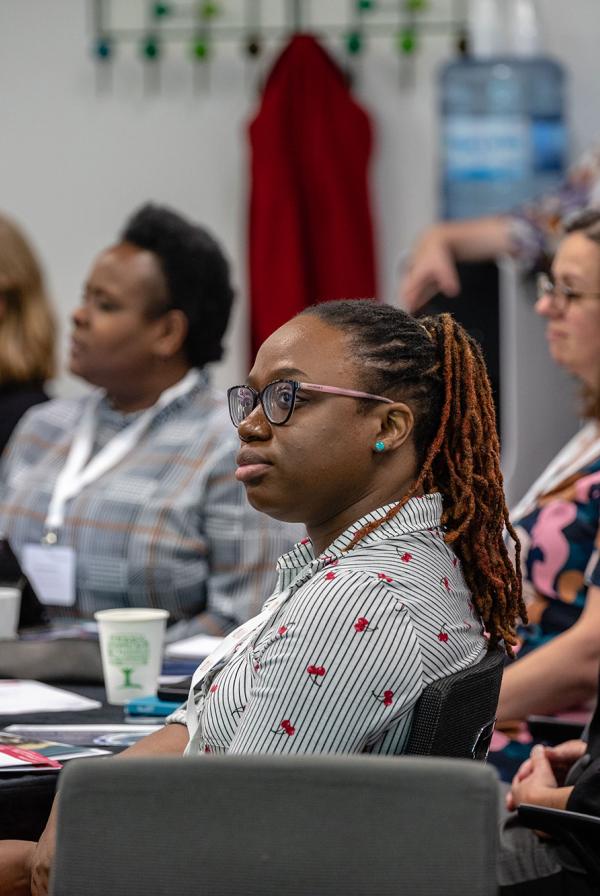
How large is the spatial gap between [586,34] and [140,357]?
2405 mm

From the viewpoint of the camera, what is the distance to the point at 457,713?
3.95 feet

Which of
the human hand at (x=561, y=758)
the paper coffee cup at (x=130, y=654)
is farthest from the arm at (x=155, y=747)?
the human hand at (x=561, y=758)

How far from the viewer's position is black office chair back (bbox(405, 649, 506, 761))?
118cm

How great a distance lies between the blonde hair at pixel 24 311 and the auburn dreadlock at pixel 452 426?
248 cm

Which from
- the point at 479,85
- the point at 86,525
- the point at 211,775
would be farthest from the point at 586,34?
the point at 211,775

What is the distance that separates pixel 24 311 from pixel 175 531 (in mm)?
1462

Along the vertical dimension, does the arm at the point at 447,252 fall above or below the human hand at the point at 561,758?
above

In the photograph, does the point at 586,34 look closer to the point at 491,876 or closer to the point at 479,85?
the point at 479,85

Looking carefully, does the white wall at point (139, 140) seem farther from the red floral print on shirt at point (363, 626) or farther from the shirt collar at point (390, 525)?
the red floral print on shirt at point (363, 626)

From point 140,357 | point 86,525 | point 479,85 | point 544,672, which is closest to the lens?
point 544,672

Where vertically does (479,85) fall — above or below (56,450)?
above

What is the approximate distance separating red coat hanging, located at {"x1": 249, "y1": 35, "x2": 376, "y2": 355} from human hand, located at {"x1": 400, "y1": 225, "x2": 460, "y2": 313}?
0.92 meters

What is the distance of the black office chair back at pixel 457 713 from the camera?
1180mm

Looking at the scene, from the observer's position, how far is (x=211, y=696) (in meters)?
1.32
